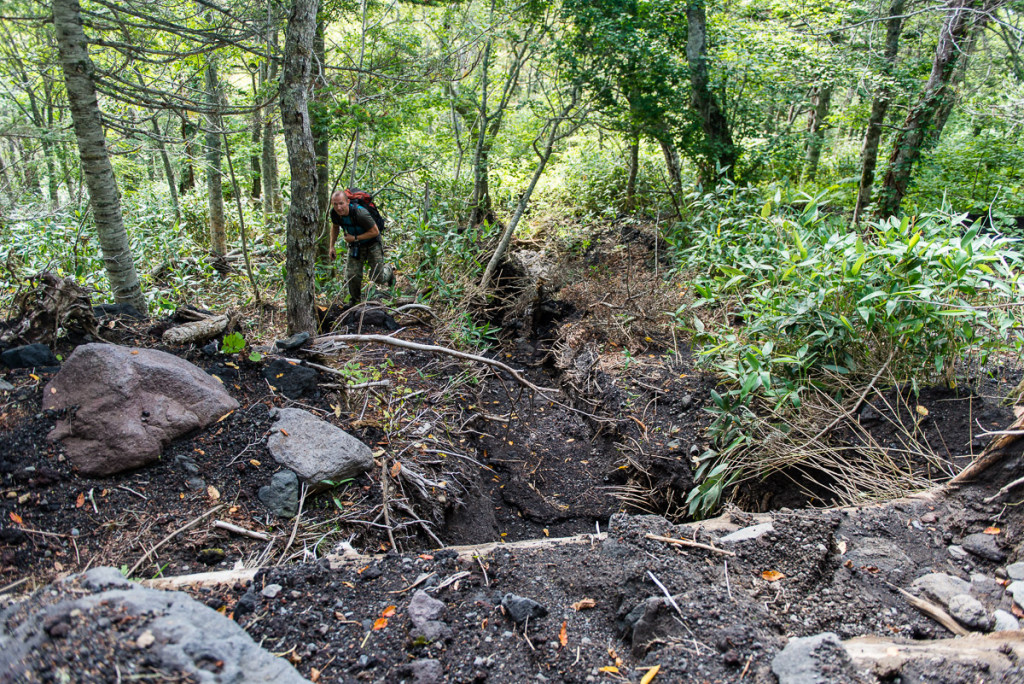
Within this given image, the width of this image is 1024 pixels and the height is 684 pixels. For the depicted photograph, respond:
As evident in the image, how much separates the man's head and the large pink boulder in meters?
3.20

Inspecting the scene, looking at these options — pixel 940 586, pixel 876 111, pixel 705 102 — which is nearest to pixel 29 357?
pixel 940 586

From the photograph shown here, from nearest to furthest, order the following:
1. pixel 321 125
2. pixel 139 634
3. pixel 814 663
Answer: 1. pixel 139 634
2. pixel 814 663
3. pixel 321 125

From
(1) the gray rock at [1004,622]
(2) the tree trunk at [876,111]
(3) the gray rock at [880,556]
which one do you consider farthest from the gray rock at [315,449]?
(2) the tree trunk at [876,111]

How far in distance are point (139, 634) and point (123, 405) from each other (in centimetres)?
182

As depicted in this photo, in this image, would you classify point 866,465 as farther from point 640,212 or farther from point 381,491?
point 640,212

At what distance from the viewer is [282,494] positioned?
2879 mm

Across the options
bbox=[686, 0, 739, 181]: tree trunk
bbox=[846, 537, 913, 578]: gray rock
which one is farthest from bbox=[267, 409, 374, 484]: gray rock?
bbox=[686, 0, 739, 181]: tree trunk

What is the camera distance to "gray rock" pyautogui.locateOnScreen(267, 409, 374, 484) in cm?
302

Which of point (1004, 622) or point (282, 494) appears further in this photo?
point (282, 494)

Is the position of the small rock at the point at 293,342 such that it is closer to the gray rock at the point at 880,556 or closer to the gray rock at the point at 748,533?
the gray rock at the point at 748,533

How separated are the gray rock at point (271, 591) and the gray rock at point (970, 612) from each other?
2.54 metres

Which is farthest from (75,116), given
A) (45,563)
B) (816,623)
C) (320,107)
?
(816,623)

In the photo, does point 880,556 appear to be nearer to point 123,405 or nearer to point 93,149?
point 123,405

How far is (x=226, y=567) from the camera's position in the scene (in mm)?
2480
